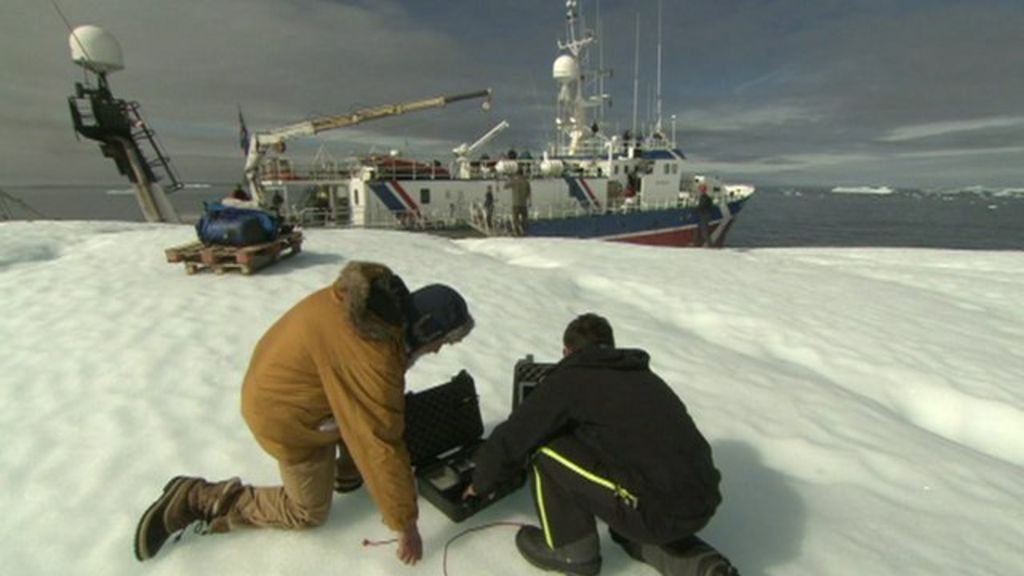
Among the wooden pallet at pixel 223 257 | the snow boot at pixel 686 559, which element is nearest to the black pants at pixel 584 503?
the snow boot at pixel 686 559

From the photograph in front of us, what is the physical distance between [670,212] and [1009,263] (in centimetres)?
1331

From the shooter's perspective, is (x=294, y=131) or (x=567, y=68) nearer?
(x=294, y=131)

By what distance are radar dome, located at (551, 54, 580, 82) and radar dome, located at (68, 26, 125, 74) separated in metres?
19.7

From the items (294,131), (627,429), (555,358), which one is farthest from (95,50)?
(627,429)

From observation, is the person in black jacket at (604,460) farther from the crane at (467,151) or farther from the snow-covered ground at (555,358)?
the crane at (467,151)

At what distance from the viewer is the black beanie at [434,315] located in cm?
207

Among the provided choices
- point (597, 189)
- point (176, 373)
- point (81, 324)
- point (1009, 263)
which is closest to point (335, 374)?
point (176, 373)

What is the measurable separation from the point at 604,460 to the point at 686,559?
56cm

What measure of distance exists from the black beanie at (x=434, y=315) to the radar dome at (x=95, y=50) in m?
19.1

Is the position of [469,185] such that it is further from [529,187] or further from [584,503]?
[584,503]

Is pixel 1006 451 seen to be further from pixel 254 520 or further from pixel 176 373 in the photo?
pixel 176 373

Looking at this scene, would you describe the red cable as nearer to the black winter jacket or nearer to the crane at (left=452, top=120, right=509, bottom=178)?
the black winter jacket

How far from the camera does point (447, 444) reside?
2832mm

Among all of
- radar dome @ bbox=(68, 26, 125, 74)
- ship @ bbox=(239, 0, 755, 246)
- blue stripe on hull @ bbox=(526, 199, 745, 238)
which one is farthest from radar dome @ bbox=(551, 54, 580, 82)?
radar dome @ bbox=(68, 26, 125, 74)
